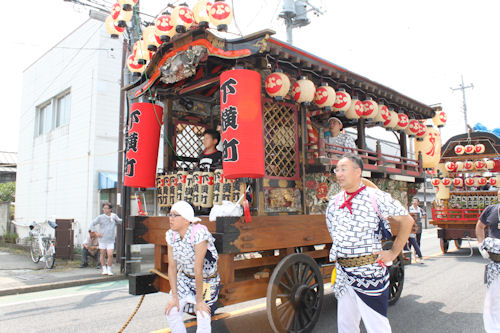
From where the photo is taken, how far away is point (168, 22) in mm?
5395

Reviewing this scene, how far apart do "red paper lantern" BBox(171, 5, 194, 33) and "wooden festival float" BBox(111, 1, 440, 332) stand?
0.17 feet

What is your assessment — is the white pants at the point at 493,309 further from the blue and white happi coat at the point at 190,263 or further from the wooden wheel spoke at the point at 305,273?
the blue and white happi coat at the point at 190,263

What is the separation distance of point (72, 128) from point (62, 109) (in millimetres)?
2020

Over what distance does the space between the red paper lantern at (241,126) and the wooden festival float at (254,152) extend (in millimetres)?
13

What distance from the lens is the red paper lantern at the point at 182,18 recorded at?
5.14 meters

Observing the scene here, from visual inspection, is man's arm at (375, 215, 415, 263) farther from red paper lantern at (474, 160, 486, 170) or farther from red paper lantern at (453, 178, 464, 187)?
red paper lantern at (474, 160, 486, 170)

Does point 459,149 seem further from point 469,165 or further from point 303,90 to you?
point 303,90

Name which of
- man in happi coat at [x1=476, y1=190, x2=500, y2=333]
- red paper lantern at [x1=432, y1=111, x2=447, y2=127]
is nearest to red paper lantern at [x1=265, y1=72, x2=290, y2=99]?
man in happi coat at [x1=476, y1=190, x2=500, y2=333]

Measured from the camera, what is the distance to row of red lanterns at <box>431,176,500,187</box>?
1336 centimetres

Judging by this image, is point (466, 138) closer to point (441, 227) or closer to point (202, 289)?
point (441, 227)

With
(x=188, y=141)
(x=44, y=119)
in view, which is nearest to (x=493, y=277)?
(x=188, y=141)

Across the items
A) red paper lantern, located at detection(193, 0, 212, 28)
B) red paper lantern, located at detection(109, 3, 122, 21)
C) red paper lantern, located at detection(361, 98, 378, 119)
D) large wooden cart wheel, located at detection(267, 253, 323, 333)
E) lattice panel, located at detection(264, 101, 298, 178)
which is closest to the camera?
large wooden cart wheel, located at detection(267, 253, 323, 333)

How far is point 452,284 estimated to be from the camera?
7930mm

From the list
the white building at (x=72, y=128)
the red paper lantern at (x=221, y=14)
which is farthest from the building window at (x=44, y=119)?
the red paper lantern at (x=221, y=14)
